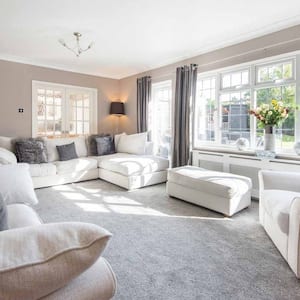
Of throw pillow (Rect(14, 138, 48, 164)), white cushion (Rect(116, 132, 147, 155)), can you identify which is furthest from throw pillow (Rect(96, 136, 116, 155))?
throw pillow (Rect(14, 138, 48, 164))

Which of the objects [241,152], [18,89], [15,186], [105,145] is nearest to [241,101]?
[241,152]

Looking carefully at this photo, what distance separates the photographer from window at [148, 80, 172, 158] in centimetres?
529

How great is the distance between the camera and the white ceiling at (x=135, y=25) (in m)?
2.81

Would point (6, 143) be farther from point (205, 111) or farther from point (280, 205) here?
point (280, 205)

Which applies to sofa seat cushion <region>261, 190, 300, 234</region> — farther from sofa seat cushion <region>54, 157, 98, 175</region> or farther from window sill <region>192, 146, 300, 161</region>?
sofa seat cushion <region>54, 157, 98, 175</region>

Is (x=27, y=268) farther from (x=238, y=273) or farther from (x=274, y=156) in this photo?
(x=274, y=156)

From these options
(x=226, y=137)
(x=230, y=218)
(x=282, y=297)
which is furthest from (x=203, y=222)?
(x=226, y=137)

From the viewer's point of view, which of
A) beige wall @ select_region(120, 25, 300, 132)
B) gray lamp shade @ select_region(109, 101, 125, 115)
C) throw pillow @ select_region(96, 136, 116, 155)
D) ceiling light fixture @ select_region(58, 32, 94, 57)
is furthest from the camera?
gray lamp shade @ select_region(109, 101, 125, 115)

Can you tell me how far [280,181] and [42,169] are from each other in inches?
143

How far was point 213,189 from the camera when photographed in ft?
9.87

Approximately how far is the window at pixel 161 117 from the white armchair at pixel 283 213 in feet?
9.59

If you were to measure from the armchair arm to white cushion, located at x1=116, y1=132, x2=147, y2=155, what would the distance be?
292cm

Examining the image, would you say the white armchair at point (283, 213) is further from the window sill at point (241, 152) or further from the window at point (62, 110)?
the window at point (62, 110)

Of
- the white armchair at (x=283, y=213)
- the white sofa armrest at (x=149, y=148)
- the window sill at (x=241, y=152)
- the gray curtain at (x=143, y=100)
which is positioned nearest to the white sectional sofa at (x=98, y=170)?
the white sofa armrest at (x=149, y=148)
